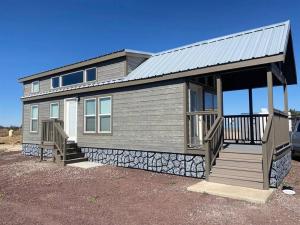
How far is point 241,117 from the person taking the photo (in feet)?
39.2

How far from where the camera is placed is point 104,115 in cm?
1230

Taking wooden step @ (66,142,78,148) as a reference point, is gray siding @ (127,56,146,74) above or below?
above

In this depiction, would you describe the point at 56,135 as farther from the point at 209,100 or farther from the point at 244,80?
the point at 244,80

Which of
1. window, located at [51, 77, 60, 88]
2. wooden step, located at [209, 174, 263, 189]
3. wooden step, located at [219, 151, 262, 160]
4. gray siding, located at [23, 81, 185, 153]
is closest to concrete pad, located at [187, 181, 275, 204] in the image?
wooden step, located at [209, 174, 263, 189]

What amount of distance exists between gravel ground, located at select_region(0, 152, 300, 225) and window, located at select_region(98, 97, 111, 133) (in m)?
3.06

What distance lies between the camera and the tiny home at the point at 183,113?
26.7 feet

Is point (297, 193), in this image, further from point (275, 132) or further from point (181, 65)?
point (181, 65)

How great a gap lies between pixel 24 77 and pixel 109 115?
9.66m

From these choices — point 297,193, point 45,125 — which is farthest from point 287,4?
point 45,125

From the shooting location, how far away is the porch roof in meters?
8.55

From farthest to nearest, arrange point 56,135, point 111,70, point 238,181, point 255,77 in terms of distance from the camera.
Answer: point 111,70, point 56,135, point 255,77, point 238,181

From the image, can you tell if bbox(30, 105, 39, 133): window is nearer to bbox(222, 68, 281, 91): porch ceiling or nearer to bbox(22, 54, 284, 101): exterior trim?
bbox(22, 54, 284, 101): exterior trim

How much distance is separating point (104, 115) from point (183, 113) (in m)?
4.19

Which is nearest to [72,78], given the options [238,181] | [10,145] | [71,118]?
[71,118]
